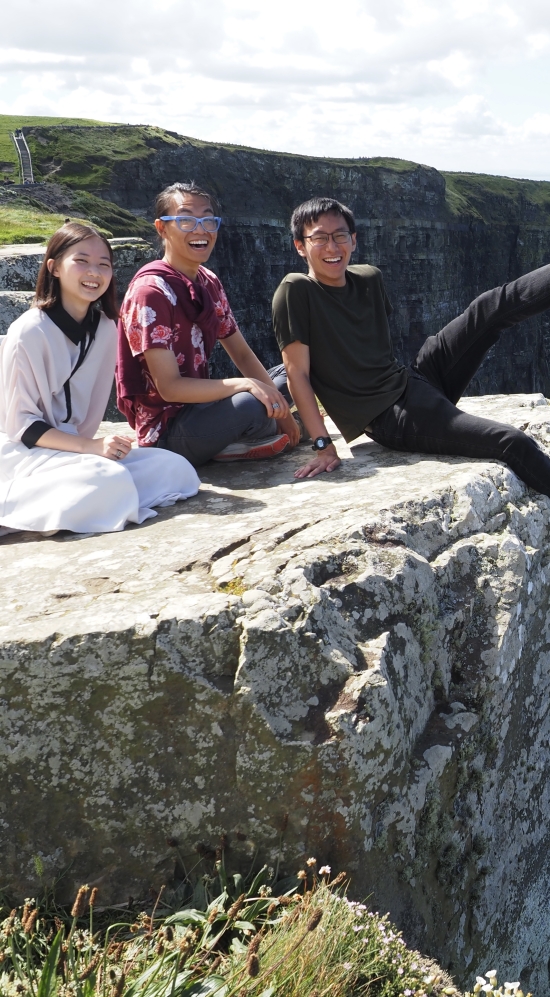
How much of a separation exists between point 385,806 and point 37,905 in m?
1.38

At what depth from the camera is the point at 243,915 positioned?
324 cm

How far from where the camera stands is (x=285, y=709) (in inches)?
134

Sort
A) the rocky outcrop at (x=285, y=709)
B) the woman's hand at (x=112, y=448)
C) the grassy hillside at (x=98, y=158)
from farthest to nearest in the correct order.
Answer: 1. the grassy hillside at (x=98, y=158)
2. the woman's hand at (x=112, y=448)
3. the rocky outcrop at (x=285, y=709)

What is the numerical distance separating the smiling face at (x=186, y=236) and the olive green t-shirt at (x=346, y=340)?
1.70 ft

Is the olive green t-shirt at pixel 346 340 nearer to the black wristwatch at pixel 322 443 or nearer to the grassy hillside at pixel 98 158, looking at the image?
the black wristwatch at pixel 322 443

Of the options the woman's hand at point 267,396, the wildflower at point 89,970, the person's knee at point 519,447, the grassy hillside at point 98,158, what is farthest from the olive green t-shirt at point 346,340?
the grassy hillside at point 98,158

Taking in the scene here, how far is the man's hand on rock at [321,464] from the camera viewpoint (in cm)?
516

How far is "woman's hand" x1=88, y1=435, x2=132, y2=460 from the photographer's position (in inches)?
182

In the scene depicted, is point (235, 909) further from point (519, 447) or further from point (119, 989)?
point (519, 447)

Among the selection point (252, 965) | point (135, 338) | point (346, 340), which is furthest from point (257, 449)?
point (252, 965)

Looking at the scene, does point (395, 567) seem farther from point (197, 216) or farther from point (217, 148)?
point (217, 148)

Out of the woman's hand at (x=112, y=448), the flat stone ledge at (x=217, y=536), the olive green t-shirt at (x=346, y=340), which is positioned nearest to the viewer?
the flat stone ledge at (x=217, y=536)

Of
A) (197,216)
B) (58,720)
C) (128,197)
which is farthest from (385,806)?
(128,197)

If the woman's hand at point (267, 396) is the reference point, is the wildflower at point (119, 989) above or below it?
below
